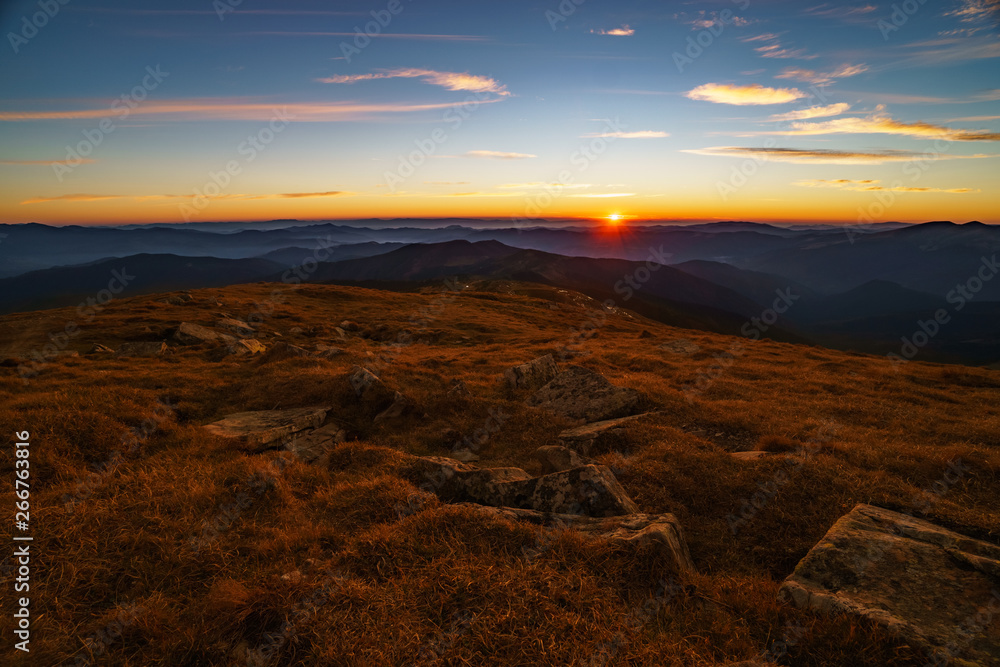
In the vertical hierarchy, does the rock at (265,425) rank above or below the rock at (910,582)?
below

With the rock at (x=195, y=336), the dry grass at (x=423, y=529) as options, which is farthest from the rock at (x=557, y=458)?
the rock at (x=195, y=336)

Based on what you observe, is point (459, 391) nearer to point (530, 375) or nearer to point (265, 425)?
point (530, 375)

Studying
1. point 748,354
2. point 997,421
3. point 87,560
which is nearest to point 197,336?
point 87,560

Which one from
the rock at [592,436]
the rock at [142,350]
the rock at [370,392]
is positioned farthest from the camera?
the rock at [142,350]

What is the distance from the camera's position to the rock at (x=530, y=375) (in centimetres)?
1569

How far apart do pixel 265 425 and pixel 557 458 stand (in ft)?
24.5

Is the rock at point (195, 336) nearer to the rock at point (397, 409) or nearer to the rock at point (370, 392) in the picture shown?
the rock at point (370, 392)

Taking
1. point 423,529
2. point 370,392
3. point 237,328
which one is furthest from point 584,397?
point 237,328

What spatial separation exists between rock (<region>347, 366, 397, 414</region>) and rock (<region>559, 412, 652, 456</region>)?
18.3ft

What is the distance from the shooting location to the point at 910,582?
530cm

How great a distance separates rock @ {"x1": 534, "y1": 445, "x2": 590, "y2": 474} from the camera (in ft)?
30.9

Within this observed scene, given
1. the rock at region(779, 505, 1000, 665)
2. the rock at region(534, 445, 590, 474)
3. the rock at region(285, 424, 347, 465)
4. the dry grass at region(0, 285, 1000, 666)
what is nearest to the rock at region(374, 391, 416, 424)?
the dry grass at region(0, 285, 1000, 666)

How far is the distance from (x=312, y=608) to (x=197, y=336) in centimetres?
2647

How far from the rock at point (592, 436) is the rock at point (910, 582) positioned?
16.3 feet
